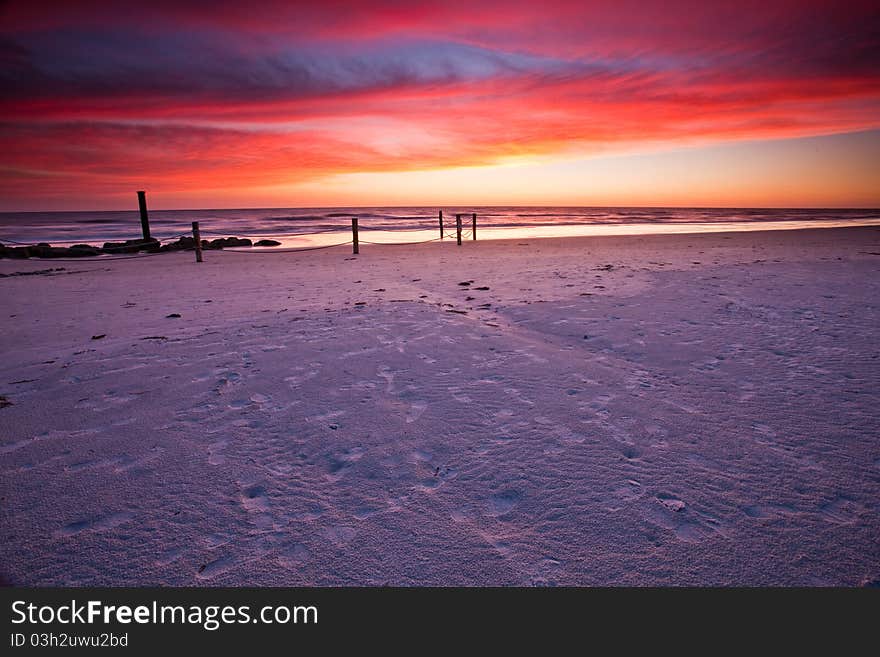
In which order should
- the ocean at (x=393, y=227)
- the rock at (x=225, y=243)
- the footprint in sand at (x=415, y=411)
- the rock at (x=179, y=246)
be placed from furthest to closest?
the ocean at (x=393, y=227) → the rock at (x=225, y=243) → the rock at (x=179, y=246) → the footprint in sand at (x=415, y=411)

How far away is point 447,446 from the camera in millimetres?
2828

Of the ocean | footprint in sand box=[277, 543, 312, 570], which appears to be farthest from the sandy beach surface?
the ocean

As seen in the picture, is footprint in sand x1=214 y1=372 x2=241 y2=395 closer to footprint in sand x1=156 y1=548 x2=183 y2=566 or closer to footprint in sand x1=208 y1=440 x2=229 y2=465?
footprint in sand x1=208 y1=440 x2=229 y2=465

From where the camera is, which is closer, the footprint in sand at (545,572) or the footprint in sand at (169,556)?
the footprint in sand at (545,572)

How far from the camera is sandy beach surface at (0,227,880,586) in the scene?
6.18 ft

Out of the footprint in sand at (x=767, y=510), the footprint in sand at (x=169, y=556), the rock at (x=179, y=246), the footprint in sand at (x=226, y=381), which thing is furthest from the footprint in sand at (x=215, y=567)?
the rock at (x=179, y=246)

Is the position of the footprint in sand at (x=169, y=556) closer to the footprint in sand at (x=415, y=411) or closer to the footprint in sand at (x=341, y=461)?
the footprint in sand at (x=341, y=461)

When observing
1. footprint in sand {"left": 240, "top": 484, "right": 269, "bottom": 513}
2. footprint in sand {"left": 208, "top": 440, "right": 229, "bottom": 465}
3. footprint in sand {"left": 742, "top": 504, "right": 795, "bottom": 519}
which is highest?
footprint in sand {"left": 208, "top": 440, "right": 229, "bottom": 465}

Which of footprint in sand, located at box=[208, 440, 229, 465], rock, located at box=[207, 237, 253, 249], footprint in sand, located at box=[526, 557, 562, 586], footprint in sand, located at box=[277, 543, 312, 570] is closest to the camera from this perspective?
footprint in sand, located at box=[526, 557, 562, 586]

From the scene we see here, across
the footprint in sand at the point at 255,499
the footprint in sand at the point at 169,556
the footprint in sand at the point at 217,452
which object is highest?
the footprint in sand at the point at 217,452

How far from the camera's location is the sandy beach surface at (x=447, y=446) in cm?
188

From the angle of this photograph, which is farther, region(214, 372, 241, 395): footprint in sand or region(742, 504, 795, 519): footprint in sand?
region(214, 372, 241, 395): footprint in sand

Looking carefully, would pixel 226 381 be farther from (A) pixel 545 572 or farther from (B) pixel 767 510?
(B) pixel 767 510

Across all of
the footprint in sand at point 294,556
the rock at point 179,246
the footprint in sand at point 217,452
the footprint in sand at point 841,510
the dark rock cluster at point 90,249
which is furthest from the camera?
the rock at point 179,246
